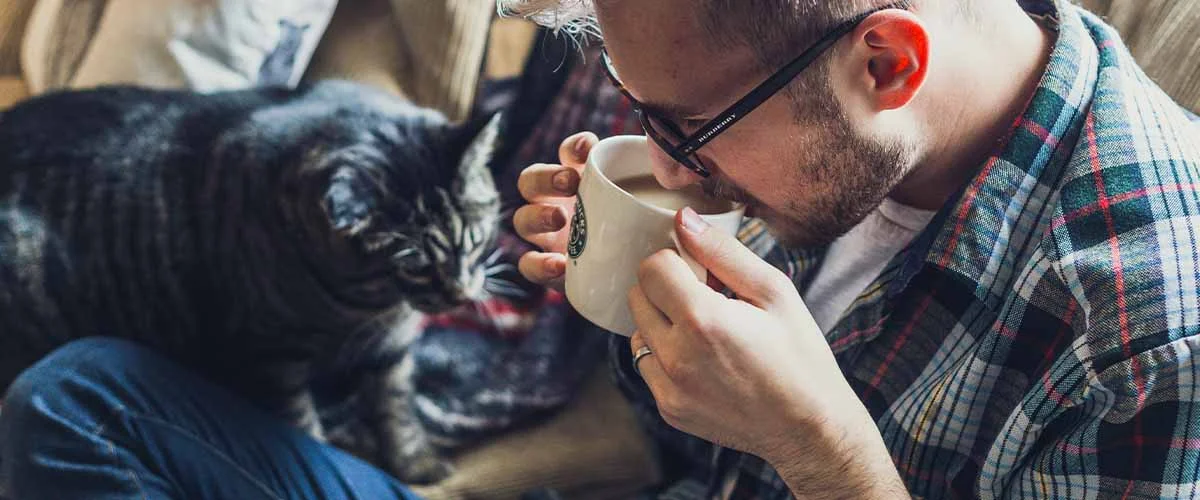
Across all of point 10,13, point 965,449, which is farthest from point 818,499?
point 10,13

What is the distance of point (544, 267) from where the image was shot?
0.95 metres

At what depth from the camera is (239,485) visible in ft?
3.32

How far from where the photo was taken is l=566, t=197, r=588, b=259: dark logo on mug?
78 centimetres

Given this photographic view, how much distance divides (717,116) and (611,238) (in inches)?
5.2

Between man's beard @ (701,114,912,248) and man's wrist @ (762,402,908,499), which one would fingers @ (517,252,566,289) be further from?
man's wrist @ (762,402,908,499)

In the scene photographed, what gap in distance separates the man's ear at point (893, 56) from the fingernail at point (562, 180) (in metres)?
0.30

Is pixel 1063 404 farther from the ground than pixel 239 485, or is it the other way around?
pixel 1063 404

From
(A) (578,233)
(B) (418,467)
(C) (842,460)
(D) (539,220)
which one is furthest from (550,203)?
(B) (418,467)

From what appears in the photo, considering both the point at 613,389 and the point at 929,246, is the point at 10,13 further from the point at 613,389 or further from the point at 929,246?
the point at 929,246

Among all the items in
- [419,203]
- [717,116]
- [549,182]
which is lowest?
[419,203]

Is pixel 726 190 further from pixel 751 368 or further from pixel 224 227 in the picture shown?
pixel 224 227

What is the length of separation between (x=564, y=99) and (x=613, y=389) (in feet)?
1.47

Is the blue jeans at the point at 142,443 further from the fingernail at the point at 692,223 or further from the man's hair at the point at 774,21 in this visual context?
the man's hair at the point at 774,21

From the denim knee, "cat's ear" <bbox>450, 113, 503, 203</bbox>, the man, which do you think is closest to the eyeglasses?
the man
